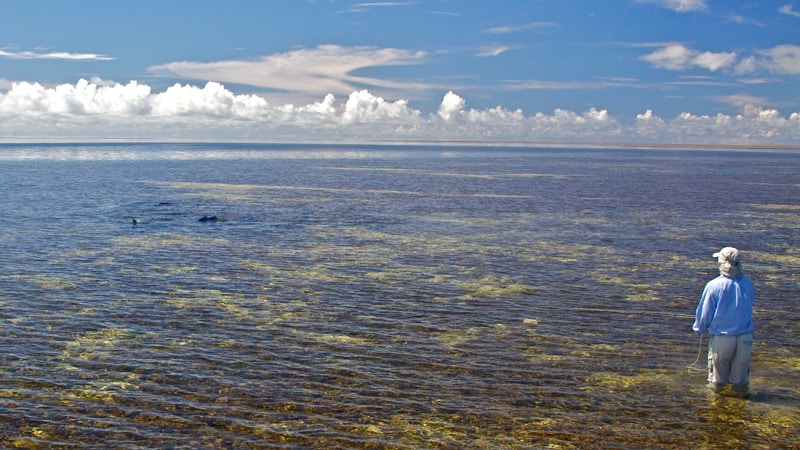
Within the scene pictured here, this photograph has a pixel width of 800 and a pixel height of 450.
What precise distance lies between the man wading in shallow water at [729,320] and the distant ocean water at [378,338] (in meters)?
0.88

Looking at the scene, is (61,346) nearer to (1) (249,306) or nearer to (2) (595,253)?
(1) (249,306)

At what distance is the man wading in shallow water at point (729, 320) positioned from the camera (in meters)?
16.0

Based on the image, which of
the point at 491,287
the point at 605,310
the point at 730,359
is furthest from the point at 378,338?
the point at 730,359

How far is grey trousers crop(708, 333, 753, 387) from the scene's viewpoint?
1636 centimetres

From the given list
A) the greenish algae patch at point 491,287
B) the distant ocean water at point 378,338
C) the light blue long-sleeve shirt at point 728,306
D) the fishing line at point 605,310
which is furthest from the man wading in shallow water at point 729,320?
the greenish algae patch at point 491,287

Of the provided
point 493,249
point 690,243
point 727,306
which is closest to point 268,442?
point 727,306

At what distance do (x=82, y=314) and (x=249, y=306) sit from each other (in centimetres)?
557

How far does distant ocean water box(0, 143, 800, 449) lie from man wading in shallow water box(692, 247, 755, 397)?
88 cm

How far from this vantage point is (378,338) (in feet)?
68.3

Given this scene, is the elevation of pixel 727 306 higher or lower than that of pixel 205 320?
higher

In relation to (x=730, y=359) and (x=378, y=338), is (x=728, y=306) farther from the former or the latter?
(x=378, y=338)

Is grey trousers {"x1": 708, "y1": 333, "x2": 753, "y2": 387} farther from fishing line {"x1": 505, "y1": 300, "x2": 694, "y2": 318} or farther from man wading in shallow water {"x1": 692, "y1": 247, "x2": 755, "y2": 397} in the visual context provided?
fishing line {"x1": 505, "y1": 300, "x2": 694, "y2": 318}

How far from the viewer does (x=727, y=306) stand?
16.1m

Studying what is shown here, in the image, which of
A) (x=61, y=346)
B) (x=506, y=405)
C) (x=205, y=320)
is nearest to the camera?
(x=506, y=405)
